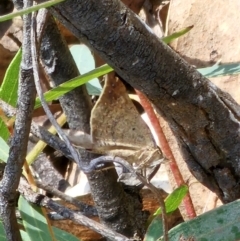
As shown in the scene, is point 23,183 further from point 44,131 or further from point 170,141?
point 170,141

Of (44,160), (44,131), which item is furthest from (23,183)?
(44,160)

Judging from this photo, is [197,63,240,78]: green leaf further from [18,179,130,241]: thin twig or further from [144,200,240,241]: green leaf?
[18,179,130,241]: thin twig

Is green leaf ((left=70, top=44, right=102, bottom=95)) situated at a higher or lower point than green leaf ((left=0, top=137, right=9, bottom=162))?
higher

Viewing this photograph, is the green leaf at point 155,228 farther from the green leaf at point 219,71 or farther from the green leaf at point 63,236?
the green leaf at point 219,71

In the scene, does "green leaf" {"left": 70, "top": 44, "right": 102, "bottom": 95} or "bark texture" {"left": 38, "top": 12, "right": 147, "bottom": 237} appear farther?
"green leaf" {"left": 70, "top": 44, "right": 102, "bottom": 95}

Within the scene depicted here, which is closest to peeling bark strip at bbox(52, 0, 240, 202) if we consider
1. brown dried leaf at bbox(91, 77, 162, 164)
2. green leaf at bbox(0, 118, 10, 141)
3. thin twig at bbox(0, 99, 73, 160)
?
brown dried leaf at bbox(91, 77, 162, 164)

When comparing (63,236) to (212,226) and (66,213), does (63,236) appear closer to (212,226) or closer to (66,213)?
(66,213)

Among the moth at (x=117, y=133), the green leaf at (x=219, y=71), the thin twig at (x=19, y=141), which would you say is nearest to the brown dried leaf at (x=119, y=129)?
the moth at (x=117, y=133)
